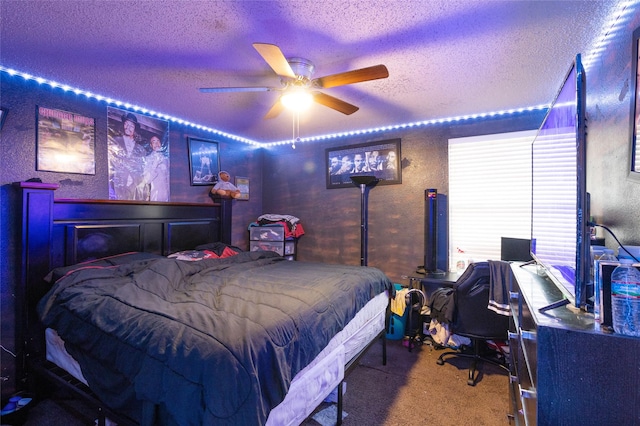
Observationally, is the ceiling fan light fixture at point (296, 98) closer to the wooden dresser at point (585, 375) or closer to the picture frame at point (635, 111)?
the picture frame at point (635, 111)

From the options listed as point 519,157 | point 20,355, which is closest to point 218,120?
point 20,355

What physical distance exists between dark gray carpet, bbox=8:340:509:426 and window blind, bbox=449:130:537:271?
138cm

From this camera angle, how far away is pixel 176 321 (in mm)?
1463

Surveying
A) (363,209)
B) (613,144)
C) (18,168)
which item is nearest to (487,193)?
(363,209)

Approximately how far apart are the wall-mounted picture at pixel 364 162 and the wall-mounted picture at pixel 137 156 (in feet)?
7.52

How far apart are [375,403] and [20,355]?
293 centimetres

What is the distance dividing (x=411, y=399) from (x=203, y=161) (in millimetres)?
3724

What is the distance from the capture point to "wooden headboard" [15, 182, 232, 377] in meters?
2.33

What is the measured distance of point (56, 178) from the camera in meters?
2.66

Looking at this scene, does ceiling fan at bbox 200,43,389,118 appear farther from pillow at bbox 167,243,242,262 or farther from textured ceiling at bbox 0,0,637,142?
pillow at bbox 167,243,242,262

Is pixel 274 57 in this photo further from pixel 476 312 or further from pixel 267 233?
pixel 267 233

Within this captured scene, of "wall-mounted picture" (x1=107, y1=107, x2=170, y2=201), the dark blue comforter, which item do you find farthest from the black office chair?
"wall-mounted picture" (x1=107, y1=107, x2=170, y2=201)

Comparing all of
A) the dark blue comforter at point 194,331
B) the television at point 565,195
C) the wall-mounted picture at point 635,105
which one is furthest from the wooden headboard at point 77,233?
the wall-mounted picture at point 635,105

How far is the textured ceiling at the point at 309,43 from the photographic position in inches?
66.1
